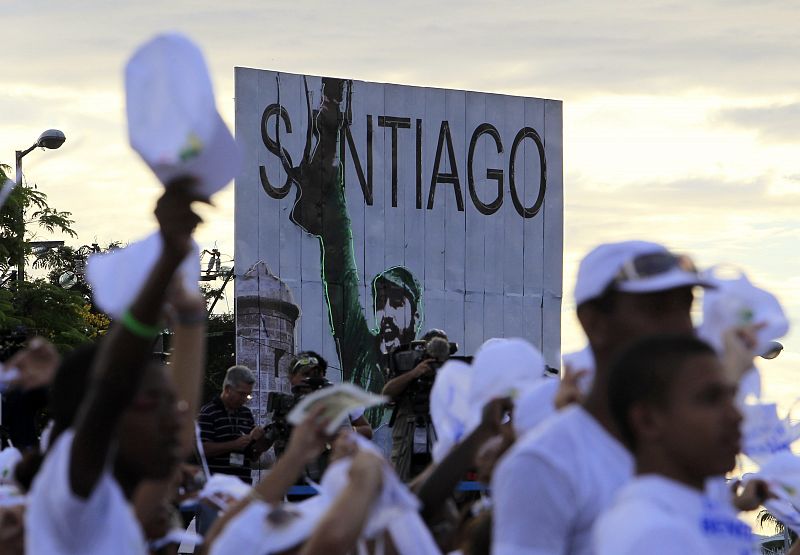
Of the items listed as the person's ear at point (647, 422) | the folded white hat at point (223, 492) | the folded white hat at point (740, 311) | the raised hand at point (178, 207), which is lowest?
the folded white hat at point (223, 492)

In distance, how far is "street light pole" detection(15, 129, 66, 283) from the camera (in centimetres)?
2342

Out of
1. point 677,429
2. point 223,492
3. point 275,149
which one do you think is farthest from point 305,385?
point 275,149

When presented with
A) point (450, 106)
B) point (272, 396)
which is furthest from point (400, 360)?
point (450, 106)

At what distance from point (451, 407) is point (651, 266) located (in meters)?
1.41

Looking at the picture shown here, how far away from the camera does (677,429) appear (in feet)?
9.92

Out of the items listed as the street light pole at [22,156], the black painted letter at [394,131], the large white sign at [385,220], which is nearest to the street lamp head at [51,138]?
the street light pole at [22,156]

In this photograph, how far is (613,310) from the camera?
365cm

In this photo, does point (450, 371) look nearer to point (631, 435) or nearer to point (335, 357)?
point (631, 435)

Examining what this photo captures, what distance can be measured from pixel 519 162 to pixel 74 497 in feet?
76.4

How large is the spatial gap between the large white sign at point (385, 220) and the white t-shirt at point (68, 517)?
18.4 meters

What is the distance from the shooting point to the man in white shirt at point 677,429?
2951mm

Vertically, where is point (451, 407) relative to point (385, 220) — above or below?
below

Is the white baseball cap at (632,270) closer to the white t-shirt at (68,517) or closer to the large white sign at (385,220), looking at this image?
the white t-shirt at (68,517)

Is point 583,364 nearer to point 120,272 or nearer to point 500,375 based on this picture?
point 500,375
